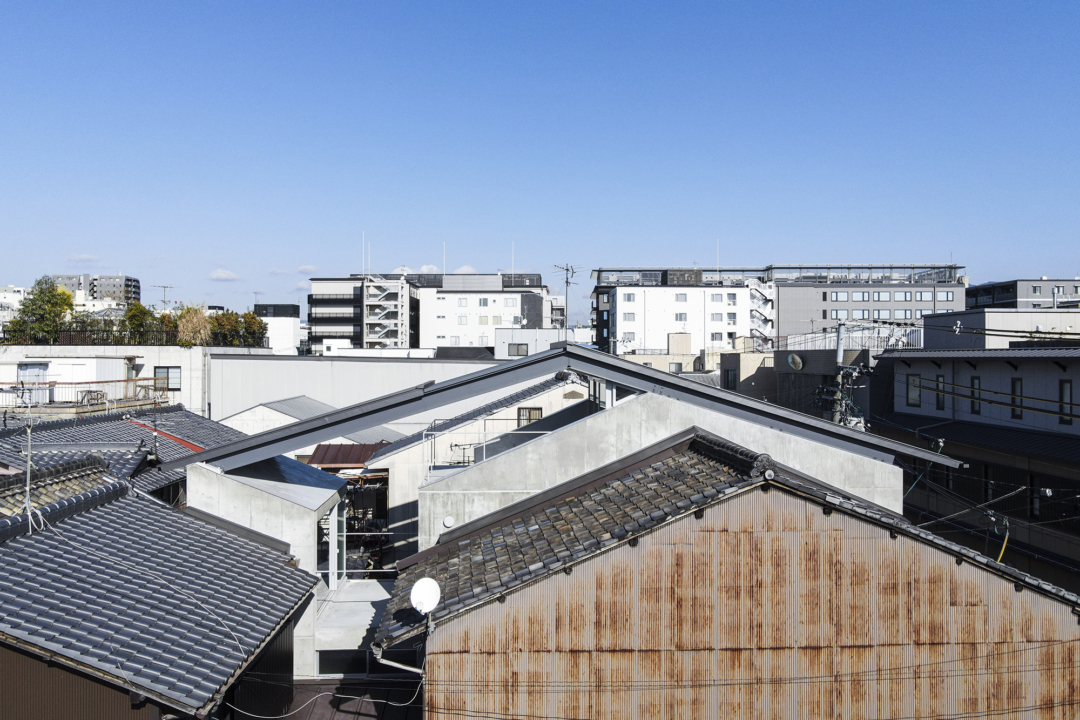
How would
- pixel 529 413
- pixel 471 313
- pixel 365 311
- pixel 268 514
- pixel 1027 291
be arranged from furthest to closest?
1. pixel 1027 291
2. pixel 365 311
3. pixel 471 313
4. pixel 529 413
5. pixel 268 514

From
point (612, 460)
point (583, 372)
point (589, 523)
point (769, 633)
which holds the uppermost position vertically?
point (583, 372)

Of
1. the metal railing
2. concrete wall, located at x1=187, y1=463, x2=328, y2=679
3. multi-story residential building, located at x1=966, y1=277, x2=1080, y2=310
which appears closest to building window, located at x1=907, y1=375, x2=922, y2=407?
Answer: concrete wall, located at x1=187, y1=463, x2=328, y2=679

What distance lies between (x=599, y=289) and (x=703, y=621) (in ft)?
277

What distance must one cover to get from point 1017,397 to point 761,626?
67.7 feet

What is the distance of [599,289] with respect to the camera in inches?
3642

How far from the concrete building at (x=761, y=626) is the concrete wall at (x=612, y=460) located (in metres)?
3.67

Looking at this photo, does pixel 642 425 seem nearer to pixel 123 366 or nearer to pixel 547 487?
pixel 547 487

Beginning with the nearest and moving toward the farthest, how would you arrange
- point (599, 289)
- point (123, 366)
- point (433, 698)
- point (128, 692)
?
point (128, 692) < point (433, 698) < point (123, 366) < point (599, 289)

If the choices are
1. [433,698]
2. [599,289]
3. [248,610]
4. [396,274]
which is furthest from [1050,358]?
[396,274]

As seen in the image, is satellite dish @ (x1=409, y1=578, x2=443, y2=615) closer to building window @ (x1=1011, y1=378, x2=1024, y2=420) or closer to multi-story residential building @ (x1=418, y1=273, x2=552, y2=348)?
building window @ (x1=1011, y1=378, x2=1024, y2=420)

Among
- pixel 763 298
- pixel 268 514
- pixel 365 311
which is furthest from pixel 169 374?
pixel 763 298

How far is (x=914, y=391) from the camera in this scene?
30.7 metres

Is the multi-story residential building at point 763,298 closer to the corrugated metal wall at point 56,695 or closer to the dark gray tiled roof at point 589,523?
the dark gray tiled roof at point 589,523

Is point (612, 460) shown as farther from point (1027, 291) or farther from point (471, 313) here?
point (1027, 291)
